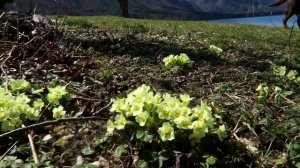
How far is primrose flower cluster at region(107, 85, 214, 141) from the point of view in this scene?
4555 millimetres

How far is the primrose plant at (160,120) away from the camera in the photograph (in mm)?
4559

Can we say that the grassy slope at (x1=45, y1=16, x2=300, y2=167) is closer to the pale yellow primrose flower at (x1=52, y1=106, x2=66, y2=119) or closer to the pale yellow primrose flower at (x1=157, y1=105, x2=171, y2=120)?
the pale yellow primrose flower at (x1=157, y1=105, x2=171, y2=120)

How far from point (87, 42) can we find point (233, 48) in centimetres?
389

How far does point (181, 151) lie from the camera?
184 inches

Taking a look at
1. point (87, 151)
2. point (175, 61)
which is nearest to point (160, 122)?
point (87, 151)

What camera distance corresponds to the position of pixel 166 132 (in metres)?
4.53

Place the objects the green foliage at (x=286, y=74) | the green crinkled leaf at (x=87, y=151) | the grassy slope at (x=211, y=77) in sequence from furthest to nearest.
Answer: the green foliage at (x=286, y=74)
the grassy slope at (x=211, y=77)
the green crinkled leaf at (x=87, y=151)

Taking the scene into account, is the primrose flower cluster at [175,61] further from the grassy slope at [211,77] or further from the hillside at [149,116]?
the grassy slope at [211,77]

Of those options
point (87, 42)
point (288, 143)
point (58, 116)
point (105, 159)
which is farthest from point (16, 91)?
point (87, 42)

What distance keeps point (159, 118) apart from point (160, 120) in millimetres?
24

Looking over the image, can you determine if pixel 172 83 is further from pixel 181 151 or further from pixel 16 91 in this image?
pixel 181 151

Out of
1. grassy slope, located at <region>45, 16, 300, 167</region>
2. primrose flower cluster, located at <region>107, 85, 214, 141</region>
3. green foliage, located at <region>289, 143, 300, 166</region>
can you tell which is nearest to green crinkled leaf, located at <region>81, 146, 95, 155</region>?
primrose flower cluster, located at <region>107, 85, 214, 141</region>

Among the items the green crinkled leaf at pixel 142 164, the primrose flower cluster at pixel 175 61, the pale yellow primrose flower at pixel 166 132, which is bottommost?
the green crinkled leaf at pixel 142 164

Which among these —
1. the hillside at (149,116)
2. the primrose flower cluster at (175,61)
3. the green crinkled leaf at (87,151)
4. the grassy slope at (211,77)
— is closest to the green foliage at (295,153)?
the hillside at (149,116)
